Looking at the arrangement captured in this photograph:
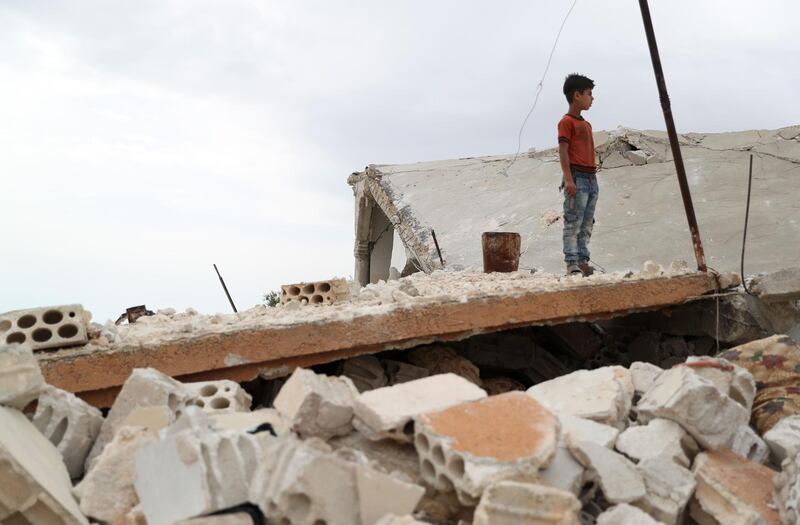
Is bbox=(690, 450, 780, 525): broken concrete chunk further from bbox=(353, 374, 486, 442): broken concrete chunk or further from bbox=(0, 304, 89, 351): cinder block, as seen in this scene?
bbox=(0, 304, 89, 351): cinder block

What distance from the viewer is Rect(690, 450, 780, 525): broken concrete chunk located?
96.0 inches

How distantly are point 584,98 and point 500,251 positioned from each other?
159 cm

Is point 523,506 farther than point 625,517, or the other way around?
point 625,517

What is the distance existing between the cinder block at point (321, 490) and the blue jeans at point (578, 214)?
394 cm

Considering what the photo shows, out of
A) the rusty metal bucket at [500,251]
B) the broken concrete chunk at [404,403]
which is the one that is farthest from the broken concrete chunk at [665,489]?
the rusty metal bucket at [500,251]

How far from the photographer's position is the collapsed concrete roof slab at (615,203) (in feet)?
25.6

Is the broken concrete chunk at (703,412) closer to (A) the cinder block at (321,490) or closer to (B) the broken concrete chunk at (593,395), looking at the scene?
(B) the broken concrete chunk at (593,395)

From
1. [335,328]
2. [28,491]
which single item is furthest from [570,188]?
[28,491]

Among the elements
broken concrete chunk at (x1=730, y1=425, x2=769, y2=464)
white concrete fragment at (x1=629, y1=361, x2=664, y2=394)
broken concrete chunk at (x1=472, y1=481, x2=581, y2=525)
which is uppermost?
broken concrete chunk at (x1=472, y1=481, x2=581, y2=525)

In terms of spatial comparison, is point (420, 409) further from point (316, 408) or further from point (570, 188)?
point (570, 188)

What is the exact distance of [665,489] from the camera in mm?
2541

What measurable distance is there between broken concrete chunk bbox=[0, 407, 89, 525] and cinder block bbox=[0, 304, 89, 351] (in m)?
1.07

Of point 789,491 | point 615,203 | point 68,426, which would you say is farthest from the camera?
point 615,203

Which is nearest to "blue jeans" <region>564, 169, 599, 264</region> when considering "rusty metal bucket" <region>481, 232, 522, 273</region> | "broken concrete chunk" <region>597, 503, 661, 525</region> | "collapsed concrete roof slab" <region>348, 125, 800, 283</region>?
"rusty metal bucket" <region>481, 232, 522, 273</region>
